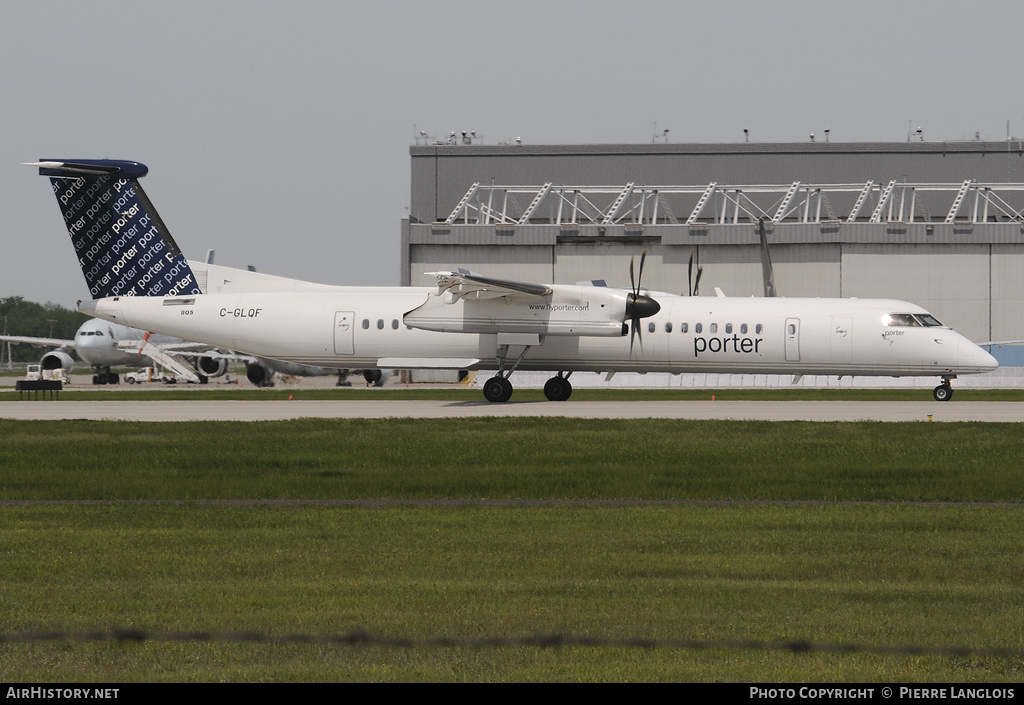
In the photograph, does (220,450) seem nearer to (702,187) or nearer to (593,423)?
(593,423)

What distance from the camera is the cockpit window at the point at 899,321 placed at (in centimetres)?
3656

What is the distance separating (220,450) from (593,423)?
9095mm

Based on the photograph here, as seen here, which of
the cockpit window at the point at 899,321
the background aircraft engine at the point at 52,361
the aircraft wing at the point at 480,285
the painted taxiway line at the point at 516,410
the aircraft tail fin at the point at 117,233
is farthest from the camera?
the background aircraft engine at the point at 52,361

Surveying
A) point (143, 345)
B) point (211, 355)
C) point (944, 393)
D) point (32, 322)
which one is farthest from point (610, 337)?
point (32, 322)

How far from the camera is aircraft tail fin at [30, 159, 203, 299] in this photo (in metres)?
39.3

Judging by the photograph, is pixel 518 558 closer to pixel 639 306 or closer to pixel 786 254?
pixel 639 306

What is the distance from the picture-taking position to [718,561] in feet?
35.5

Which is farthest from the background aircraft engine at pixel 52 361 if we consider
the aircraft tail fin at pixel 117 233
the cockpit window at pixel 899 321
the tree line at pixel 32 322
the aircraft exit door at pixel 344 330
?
the tree line at pixel 32 322

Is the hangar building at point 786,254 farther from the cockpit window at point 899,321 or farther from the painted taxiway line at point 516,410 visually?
the painted taxiway line at point 516,410

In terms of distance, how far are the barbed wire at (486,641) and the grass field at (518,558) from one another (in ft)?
0.19

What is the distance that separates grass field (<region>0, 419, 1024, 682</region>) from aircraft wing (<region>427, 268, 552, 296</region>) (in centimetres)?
1478

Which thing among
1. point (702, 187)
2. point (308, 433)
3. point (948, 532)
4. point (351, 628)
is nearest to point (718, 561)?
point (948, 532)

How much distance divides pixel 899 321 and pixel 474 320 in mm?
13516

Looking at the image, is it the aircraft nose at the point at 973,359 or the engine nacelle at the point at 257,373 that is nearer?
the aircraft nose at the point at 973,359
